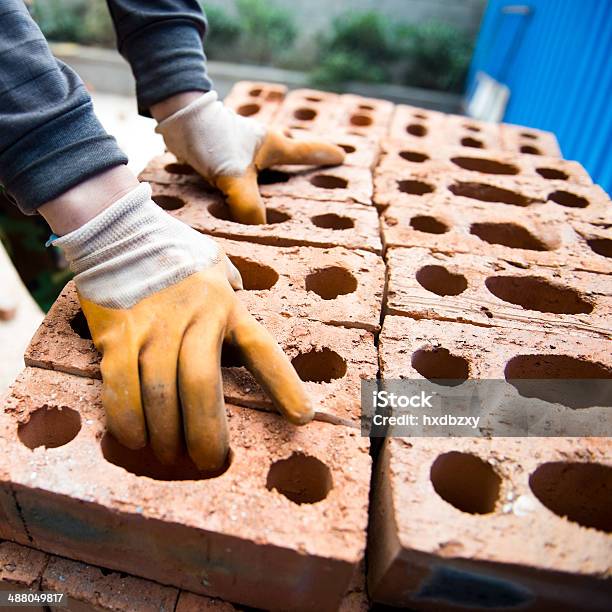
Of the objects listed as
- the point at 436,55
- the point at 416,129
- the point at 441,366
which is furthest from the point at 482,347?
the point at 436,55

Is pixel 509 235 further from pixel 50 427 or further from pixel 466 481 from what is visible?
pixel 50 427

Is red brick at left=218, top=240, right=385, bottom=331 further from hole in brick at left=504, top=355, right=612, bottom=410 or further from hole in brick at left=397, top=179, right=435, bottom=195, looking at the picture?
hole in brick at left=397, top=179, right=435, bottom=195

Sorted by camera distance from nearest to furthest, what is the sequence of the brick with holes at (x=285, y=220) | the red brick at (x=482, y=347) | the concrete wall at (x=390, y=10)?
1. the red brick at (x=482, y=347)
2. the brick with holes at (x=285, y=220)
3. the concrete wall at (x=390, y=10)

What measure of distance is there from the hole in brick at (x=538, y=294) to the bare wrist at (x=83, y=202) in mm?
1214

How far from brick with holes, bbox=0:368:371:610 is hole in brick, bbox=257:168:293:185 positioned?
1.24m

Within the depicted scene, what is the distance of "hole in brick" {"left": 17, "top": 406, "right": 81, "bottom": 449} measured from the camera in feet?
4.18

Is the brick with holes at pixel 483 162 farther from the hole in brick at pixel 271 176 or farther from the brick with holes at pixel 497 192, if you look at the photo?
the hole in brick at pixel 271 176

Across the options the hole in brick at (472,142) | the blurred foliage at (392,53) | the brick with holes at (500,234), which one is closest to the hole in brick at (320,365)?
the brick with holes at (500,234)

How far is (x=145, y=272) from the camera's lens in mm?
1371

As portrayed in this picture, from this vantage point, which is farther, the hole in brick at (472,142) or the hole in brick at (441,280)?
the hole in brick at (472,142)

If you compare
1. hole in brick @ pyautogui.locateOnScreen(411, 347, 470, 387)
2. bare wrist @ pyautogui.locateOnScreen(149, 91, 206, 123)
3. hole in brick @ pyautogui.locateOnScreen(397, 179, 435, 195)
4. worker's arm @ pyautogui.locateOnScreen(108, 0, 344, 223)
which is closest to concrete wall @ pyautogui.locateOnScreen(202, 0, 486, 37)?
hole in brick @ pyautogui.locateOnScreen(397, 179, 435, 195)

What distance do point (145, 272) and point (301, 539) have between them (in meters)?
0.75

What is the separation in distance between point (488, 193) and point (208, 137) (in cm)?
124

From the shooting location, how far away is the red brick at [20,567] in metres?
1.25
